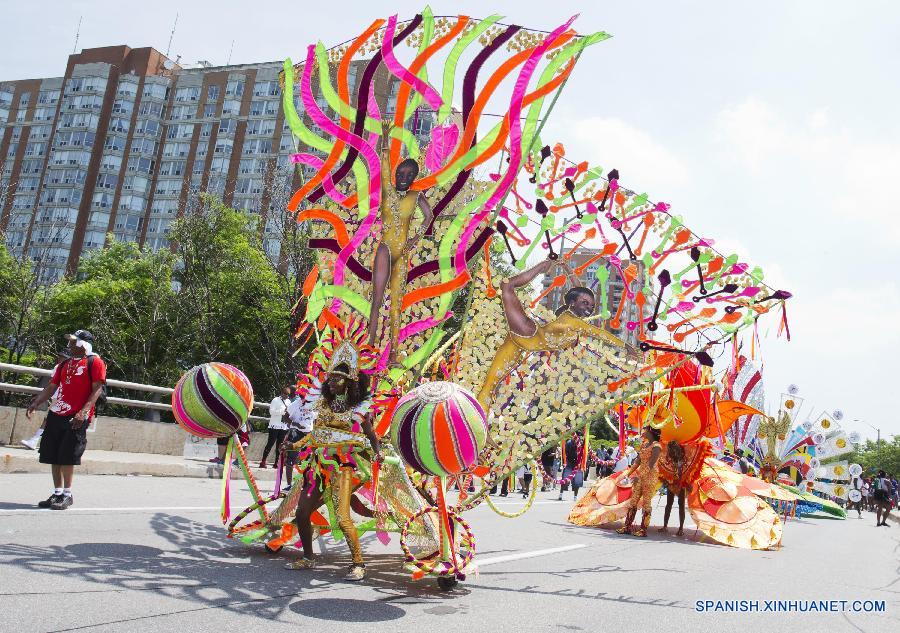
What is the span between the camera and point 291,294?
28359 millimetres

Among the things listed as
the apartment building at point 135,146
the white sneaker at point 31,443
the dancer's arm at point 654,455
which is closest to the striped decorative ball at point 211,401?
the white sneaker at point 31,443

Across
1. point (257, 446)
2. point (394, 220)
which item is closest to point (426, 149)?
point (394, 220)

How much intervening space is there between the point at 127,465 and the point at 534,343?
714 centimetres

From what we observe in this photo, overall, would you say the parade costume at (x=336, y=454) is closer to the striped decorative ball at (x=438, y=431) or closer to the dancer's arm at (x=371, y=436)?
the dancer's arm at (x=371, y=436)

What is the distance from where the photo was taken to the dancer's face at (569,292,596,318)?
8227 millimetres

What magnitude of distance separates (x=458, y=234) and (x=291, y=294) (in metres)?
22.3

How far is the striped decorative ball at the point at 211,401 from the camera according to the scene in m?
6.20

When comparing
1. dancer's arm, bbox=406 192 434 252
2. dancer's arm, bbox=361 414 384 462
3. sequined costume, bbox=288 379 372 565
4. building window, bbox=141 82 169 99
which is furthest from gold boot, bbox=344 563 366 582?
building window, bbox=141 82 169 99

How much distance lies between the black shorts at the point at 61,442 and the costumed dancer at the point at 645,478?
7594 millimetres

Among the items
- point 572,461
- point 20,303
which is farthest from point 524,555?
point 20,303

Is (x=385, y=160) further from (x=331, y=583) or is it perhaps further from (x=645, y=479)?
(x=645, y=479)

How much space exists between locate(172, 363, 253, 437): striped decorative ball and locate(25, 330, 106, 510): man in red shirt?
6.22ft

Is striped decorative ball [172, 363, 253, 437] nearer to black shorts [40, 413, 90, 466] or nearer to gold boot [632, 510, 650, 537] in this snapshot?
black shorts [40, 413, 90, 466]

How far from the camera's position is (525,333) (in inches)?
308
